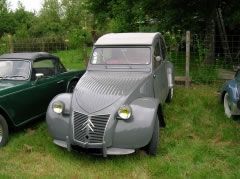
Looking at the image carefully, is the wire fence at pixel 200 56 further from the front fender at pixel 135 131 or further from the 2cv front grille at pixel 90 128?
the 2cv front grille at pixel 90 128

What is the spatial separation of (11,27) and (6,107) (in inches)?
1091

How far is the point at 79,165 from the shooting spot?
593cm

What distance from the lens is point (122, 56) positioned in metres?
7.68

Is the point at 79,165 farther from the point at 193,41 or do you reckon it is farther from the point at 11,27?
the point at 11,27

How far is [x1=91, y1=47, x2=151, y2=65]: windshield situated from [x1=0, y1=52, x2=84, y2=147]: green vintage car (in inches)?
45.7

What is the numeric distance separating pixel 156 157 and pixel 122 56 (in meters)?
2.39

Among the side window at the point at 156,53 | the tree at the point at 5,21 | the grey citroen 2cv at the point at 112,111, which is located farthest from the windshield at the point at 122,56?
the tree at the point at 5,21

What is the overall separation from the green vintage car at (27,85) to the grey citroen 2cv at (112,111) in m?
0.98

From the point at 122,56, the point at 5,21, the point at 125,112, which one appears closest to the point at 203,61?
the point at 122,56

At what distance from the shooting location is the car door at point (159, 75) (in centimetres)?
764

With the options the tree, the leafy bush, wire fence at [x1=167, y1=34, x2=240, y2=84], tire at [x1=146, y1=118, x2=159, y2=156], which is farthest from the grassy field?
the tree

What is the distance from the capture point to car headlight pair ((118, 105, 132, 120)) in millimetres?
5793

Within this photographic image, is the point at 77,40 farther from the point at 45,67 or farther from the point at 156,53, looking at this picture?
the point at 156,53

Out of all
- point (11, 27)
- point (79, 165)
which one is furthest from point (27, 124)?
point (11, 27)
